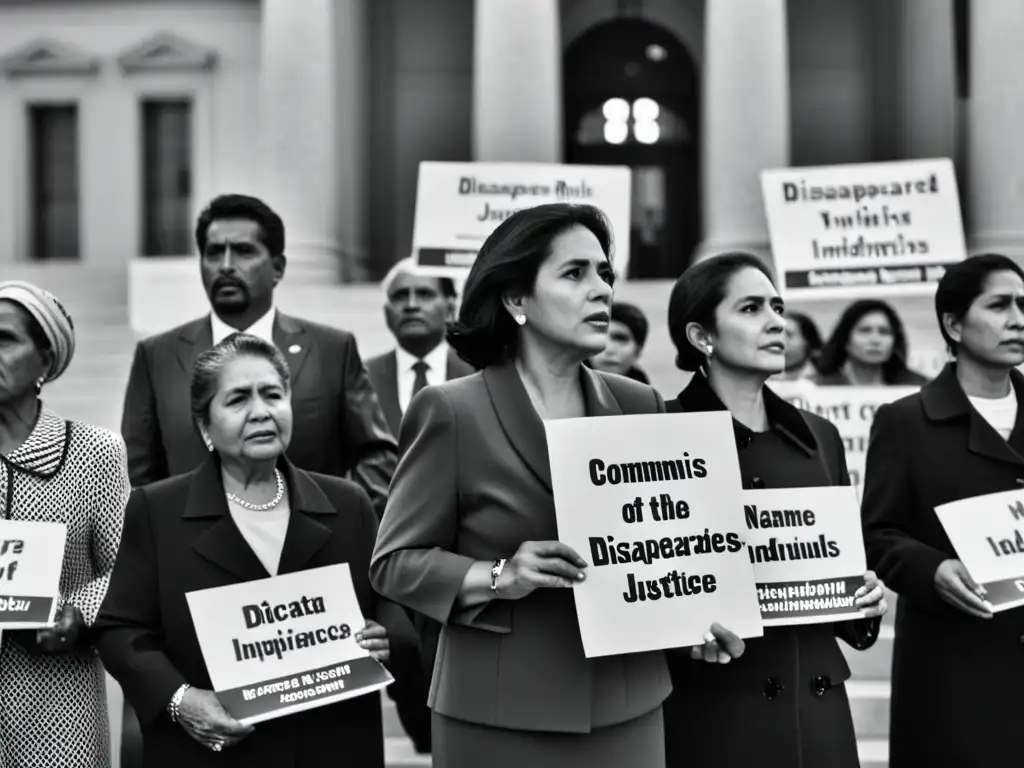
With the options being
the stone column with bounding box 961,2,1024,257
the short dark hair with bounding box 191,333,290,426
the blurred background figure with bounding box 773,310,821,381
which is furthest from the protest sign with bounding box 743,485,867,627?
the stone column with bounding box 961,2,1024,257

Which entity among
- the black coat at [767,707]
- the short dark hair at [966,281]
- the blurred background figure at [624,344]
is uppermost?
the short dark hair at [966,281]

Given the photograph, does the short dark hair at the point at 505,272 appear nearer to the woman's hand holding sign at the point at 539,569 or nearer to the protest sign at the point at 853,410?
the woman's hand holding sign at the point at 539,569

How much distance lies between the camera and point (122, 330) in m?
17.8

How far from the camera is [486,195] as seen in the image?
9.01 meters

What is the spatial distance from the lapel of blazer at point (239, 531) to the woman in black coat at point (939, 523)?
6.02 feet

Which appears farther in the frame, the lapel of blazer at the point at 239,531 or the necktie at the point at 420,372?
the necktie at the point at 420,372

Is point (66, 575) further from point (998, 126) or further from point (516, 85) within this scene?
point (998, 126)

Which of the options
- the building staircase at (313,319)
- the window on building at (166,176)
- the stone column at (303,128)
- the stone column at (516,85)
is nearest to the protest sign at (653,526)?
the building staircase at (313,319)

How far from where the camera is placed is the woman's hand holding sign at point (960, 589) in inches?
154

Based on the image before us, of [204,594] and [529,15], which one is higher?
[529,15]

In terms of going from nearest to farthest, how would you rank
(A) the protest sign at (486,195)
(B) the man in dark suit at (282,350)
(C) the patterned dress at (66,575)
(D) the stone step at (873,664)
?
(C) the patterned dress at (66,575) < (B) the man in dark suit at (282,350) < (D) the stone step at (873,664) < (A) the protest sign at (486,195)

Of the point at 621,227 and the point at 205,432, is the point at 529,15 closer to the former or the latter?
the point at 621,227

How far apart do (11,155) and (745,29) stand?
50.4ft

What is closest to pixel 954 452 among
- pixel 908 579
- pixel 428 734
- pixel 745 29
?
pixel 908 579
